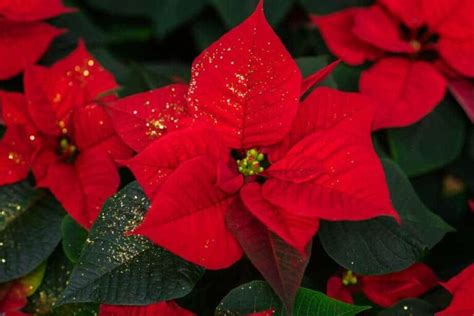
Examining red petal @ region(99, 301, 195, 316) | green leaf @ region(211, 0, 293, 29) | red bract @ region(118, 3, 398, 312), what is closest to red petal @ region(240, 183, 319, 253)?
red bract @ region(118, 3, 398, 312)

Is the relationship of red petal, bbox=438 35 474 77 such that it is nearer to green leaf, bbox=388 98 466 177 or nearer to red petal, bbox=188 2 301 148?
green leaf, bbox=388 98 466 177

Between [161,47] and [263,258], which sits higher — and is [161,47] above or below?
below

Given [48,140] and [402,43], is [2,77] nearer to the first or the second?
[48,140]

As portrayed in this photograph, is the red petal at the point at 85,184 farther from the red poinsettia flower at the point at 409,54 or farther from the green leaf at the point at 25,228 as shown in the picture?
the red poinsettia flower at the point at 409,54

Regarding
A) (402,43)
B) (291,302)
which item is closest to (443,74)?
(402,43)

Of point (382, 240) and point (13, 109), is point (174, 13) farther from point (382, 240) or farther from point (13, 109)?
point (382, 240)

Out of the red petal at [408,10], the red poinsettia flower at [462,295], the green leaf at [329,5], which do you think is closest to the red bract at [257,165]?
the red poinsettia flower at [462,295]
